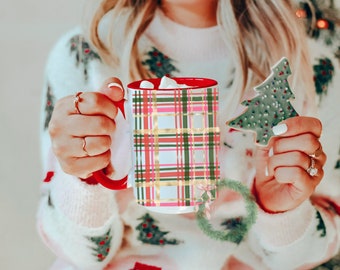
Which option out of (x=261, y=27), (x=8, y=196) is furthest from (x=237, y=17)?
(x=8, y=196)

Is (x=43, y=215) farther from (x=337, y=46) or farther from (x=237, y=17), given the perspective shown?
(x=337, y=46)

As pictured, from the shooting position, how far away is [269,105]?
79 cm

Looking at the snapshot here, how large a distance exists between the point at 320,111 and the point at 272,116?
20 centimetres

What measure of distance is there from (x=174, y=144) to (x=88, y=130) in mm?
128

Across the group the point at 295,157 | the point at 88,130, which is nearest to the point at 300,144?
the point at 295,157

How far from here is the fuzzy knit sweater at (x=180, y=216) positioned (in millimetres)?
923

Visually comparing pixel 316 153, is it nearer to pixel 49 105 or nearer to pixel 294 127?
pixel 294 127

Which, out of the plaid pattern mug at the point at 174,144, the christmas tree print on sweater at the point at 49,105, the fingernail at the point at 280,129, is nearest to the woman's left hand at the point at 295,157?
the fingernail at the point at 280,129

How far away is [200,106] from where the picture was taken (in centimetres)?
70

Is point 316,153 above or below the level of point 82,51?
below

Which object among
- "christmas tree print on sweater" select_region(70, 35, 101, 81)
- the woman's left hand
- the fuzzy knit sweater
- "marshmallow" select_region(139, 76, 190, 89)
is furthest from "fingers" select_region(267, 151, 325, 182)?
"christmas tree print on sweater" select_region(70, 35, 101, 81)

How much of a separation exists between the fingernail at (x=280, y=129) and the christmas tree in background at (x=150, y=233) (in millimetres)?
299

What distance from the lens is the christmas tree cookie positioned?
791 millimetres

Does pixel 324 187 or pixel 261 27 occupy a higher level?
pixel 261 27
